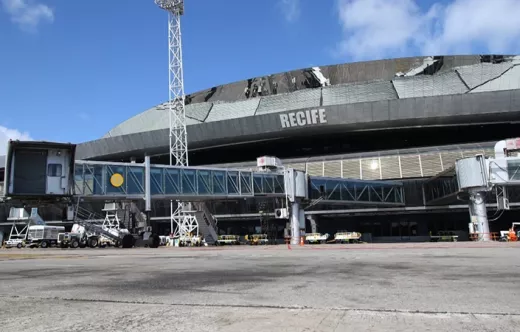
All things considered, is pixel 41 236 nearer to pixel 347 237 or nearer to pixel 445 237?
pixel 347 237

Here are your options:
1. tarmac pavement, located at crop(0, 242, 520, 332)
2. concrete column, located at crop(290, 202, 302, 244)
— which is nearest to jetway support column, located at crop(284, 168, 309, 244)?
concrete column, located at crop(290, 202, 302, 244)

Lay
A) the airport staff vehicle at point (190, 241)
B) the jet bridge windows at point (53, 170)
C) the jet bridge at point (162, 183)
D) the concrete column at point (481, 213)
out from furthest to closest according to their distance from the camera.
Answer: the airport staff vehicle at point (190, 241) → the concrete column at point (481, 213) → the jet bridge windows at point (53, 170) → the jet bridge at point (162, 183)

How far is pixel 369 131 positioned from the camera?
3036 inches

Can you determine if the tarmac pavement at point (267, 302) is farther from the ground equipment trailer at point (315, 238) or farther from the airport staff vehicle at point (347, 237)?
the airport staff vehicle at point (347, 237)

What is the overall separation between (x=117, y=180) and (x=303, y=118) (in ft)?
124

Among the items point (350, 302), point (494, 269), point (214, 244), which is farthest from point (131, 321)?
point (214, 244)

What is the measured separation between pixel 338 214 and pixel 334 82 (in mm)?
29313

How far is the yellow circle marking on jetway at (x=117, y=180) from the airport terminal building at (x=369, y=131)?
73.1 ft

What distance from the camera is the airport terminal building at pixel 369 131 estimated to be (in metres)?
69.4

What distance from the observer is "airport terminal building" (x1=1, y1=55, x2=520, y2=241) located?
69438mm

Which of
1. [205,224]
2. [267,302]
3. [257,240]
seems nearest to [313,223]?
[257,240]

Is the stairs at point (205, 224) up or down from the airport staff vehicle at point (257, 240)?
up

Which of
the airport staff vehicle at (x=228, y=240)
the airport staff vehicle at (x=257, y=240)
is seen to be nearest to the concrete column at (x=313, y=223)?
the airport staff vehicle at (x=257, y=240)

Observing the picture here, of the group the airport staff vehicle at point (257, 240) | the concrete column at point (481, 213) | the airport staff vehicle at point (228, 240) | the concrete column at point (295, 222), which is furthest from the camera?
the airport staff vehicle at point (228, 240)
